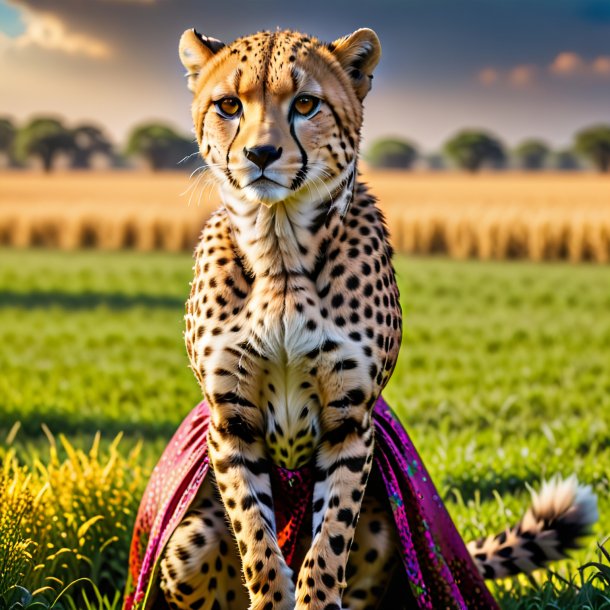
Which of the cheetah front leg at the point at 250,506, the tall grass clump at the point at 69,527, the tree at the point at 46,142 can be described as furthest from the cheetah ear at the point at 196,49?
the tree at the point at 46,142

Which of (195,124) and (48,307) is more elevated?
(195,124)

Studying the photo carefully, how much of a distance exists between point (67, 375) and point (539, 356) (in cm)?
412

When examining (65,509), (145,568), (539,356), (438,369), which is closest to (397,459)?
(145,568)

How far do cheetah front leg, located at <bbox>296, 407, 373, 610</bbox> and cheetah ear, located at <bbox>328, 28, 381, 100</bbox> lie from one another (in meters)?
0.85

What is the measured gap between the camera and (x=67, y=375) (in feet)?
25.5

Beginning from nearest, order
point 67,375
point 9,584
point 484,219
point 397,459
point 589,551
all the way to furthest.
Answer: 1. point 397,459
2. point 9,584
3. point 589,551
4. point 67,375
5. point 484,219

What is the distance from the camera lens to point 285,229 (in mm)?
2410

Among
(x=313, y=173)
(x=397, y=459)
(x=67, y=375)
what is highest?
(x=313, y=173)

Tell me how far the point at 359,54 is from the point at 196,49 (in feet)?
1.38

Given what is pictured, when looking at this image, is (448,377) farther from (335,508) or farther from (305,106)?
(305,106)

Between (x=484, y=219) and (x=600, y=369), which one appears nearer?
(x=600, y=369)

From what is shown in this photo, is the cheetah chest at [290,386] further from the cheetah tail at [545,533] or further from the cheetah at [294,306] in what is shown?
the cheetah tail at [545,533]

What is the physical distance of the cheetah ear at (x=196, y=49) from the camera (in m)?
2.41

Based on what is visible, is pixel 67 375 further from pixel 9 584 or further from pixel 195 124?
pixel 195 124
